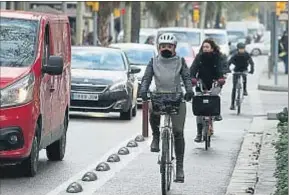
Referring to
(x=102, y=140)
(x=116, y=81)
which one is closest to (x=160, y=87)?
(x=102, y=140)

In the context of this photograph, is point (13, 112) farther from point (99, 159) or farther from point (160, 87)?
point (99, 159)

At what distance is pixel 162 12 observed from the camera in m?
65.6

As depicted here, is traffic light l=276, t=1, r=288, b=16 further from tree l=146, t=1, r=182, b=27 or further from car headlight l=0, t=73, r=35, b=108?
car headlight l=0, t=73, r=35, b=108

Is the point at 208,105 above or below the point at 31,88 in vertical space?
below

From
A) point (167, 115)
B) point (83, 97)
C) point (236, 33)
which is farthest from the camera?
point (236, 33)

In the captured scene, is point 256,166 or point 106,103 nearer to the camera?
point 256,166

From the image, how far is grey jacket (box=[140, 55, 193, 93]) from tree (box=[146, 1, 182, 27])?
2081 inches

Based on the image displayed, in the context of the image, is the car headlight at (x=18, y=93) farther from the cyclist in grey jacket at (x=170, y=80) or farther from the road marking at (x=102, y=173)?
the cyclist in grey jacket at (x=170, y=80)

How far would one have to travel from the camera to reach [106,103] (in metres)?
22.0

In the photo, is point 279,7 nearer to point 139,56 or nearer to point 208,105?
point 139,56

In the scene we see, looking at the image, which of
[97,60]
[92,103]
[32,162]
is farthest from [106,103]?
[32,162]

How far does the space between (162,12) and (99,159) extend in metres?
50.8

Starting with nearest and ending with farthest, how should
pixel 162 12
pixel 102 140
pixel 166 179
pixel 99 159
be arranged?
pixel 166 179 → pixel 99 159 → pixel 102 140 → pixel 162 12

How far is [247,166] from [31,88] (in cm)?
344
